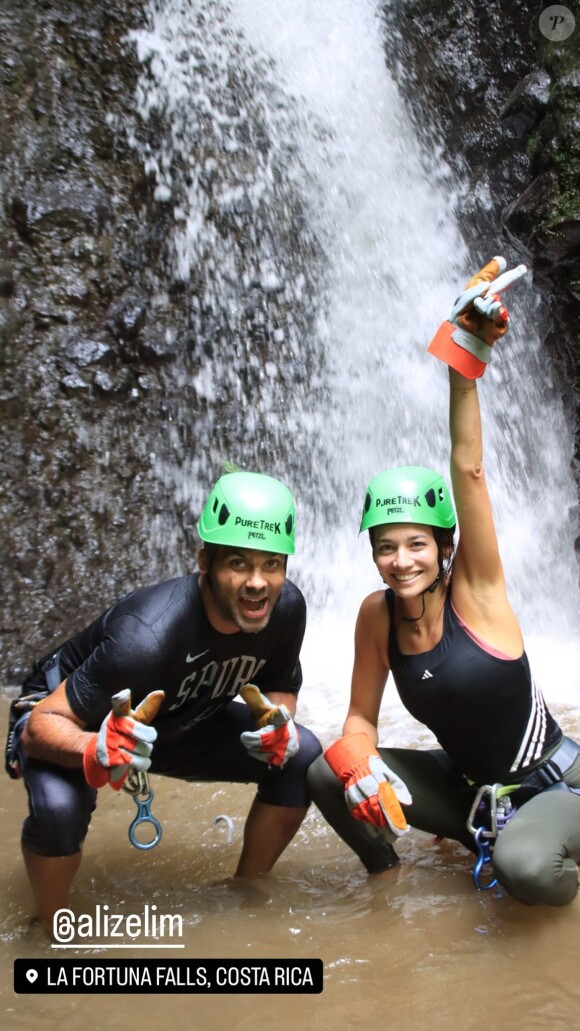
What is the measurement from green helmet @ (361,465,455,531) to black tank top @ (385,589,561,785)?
0.88ft

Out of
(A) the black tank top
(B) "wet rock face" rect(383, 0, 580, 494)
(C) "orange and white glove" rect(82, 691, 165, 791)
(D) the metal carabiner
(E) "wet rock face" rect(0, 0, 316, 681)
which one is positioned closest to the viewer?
(C) "orange and white glove" rect(82, 691, 165, 791)

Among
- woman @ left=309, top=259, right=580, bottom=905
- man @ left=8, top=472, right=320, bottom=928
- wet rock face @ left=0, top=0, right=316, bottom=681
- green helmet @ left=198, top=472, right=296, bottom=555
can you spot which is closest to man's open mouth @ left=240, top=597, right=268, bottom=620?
man @ left=8, top=472, right=320, bottom=928

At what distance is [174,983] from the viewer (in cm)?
232

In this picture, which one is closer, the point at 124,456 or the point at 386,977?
the point at 386,977

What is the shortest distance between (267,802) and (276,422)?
4.41m

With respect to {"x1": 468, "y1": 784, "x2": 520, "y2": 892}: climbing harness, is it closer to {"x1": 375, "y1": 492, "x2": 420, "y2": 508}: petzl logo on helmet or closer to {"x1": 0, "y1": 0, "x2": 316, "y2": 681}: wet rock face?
{"x1": 375, "y1": 492, "x2": 420, "y2": 508}: petzl logo on helmet

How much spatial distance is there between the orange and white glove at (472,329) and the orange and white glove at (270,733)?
1101 mm

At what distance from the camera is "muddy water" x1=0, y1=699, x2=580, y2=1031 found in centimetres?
213

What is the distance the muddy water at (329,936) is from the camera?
2.13 metres

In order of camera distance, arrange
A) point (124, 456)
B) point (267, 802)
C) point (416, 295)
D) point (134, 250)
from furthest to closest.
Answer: point (416, 295) → point (134, 250) → point (124, 456) → point (267, 802)

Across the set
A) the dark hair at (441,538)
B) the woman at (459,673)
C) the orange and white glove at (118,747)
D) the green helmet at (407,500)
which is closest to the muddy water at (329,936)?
the woman at (459,673)

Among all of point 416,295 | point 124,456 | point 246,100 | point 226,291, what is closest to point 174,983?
point 124,456

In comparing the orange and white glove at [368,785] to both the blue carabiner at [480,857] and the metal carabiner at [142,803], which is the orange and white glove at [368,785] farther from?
the metal carabiner at [142,803]

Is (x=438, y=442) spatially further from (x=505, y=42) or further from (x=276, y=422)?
(x=505, y=42)
